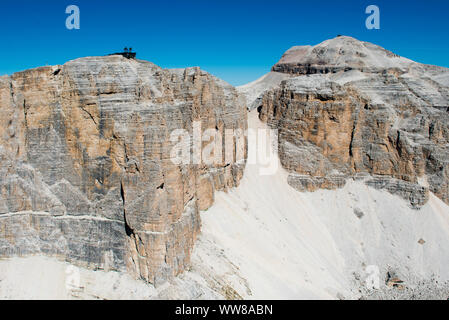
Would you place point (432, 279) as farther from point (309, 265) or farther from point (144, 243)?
point (144, 243)

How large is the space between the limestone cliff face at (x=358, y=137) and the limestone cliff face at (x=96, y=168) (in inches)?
885

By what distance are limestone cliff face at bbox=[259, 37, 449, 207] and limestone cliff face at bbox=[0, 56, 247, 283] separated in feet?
73.7

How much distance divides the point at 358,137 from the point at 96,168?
33.1 meters

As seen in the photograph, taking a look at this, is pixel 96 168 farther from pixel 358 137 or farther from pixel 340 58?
pixel 340 58

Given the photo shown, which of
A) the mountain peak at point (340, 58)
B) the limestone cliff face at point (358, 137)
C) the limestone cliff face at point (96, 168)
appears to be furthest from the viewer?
the mountain peak at point (340, 58)

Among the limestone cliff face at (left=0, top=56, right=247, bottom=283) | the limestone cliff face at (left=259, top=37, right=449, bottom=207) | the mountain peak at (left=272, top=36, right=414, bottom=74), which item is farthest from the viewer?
the mountain peak at (left=272, top=36, right=414, bottom=74)

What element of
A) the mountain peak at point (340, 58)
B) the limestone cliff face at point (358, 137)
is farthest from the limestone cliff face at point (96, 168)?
the mountain peak at point (340, 58)

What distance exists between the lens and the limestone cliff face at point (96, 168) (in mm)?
24719

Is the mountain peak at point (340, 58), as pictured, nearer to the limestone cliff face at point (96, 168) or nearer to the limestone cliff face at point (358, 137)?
the limestone cliff face at point (358, 137)

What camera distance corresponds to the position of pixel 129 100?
1005 inches

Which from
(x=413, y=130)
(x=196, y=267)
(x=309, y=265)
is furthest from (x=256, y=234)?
(x=413, y=130)

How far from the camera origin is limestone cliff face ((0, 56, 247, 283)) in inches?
973

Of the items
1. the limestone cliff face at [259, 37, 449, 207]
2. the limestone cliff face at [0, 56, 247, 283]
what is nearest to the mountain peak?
the limestone cliff face at [259, 37, 449, 207]

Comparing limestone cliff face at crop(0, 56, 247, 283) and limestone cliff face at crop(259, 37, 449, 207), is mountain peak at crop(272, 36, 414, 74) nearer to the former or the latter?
limestone cliff face at crop(259, 37, 449, 207)
